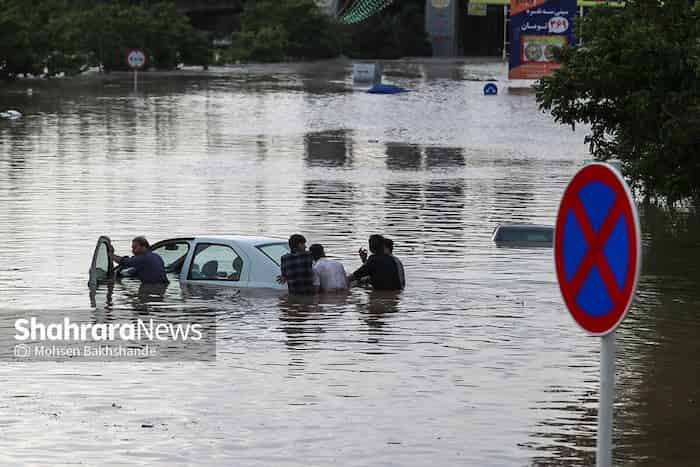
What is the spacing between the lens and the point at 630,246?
6.21 m

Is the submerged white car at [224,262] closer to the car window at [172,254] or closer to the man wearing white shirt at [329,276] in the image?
the car window at [172,254]

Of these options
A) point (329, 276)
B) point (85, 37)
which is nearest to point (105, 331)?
point (329, 276)

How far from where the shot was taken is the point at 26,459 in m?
12.1

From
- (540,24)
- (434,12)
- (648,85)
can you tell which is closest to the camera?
(648,85)

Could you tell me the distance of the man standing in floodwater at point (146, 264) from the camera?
71.2ft

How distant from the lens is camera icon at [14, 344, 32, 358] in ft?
55.8

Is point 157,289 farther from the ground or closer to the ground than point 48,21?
closer to the ground

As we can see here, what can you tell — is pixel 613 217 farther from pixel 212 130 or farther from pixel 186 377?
pixel 212 130

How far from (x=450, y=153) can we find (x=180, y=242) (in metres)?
28.0

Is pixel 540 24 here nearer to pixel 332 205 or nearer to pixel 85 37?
pixel 85 37

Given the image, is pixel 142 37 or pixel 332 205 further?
pixel 142 37

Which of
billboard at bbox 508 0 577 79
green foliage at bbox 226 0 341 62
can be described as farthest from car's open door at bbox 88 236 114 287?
green foliage at bbox 226 0 341 62

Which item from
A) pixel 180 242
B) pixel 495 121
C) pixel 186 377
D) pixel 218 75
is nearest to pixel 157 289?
pixel 180 242

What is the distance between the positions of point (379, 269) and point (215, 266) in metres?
2.28
